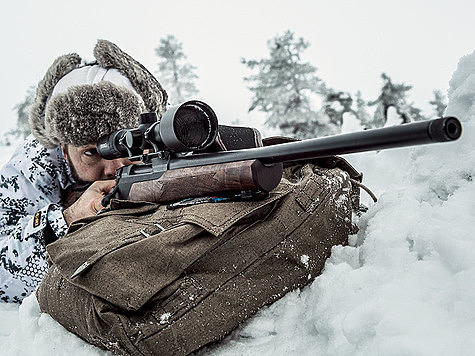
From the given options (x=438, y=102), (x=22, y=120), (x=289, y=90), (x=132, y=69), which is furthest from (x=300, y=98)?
(x=22, y=120)

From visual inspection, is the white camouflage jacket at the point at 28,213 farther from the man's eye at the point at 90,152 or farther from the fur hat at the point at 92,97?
the man's eye at the point at 90,152

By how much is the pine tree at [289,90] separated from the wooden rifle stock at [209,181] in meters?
11.1

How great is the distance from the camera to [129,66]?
9.14 feet

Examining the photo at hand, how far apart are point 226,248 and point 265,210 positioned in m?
0.21

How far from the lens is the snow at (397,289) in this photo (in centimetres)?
103

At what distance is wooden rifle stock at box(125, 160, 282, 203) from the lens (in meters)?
1.41

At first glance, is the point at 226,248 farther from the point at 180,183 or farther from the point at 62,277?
the point at 62,277

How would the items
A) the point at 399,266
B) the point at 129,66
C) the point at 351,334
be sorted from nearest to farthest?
the point at 351,334 → the point at 399,266 → the point at 129,66

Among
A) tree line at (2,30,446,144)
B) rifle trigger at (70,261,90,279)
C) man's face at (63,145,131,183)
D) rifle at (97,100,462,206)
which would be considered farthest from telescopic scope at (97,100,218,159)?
tree line at (2,30,446,144)

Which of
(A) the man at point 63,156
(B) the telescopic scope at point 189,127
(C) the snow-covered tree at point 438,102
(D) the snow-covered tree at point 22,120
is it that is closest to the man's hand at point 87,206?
(A) the man at point 63,156

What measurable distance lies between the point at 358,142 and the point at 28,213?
7.60 ft

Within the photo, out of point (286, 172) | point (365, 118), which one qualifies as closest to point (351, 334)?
point (286, 172)

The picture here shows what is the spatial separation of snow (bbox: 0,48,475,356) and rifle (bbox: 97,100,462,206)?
1.19 feet

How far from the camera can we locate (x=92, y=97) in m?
2.47
